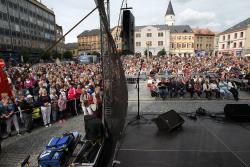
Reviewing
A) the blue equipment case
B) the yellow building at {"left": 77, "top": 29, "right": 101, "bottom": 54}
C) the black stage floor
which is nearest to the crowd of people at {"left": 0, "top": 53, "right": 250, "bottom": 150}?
the blue equipment case

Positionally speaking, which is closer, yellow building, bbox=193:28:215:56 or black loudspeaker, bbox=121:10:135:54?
black loudspeaker, bbox=121:10:135:54

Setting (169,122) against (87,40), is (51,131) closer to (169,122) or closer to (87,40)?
(169,122)

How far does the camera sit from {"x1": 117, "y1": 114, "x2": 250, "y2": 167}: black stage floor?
182 inches

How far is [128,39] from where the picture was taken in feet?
23.3

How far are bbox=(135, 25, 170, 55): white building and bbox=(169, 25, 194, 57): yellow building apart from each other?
544cm

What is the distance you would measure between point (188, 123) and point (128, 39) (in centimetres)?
343

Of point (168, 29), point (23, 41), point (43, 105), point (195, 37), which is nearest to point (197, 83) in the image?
point (43, 105)

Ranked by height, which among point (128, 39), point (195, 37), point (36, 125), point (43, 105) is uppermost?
point (195, 37)

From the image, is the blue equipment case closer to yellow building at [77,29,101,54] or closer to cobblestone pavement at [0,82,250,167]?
cobblestone pavement at [0,82,250,167]

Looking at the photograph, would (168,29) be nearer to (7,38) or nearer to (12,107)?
(7,38)

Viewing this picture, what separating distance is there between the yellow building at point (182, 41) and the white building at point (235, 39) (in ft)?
54.4

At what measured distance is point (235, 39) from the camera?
60.8m

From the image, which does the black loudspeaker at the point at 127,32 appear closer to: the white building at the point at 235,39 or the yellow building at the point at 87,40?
the white building at the point at 235,39

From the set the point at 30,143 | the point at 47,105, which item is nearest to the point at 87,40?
the point at 47,105
